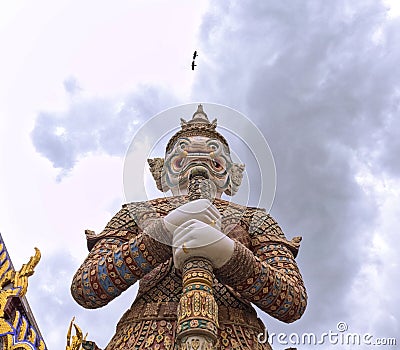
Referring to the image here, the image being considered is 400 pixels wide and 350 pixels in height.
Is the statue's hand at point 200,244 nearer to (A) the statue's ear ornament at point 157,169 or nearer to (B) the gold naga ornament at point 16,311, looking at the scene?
(B) the gold naga ornament at point 16,311

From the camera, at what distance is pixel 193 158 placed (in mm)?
4805

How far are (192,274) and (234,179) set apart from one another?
201 centimetres

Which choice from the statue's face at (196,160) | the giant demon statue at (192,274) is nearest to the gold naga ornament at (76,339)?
the giant demon statue at (192,274)

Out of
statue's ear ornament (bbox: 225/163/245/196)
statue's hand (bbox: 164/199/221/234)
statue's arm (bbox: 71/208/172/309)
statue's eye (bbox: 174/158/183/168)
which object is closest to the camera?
statue's hand (bbox: 164/199/221/234)

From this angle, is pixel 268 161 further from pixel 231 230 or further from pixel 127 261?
pixel 127 261

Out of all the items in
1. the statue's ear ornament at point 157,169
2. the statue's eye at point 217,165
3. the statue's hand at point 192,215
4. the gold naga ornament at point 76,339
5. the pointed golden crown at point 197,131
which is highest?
the pointed golden crown at point 197,131

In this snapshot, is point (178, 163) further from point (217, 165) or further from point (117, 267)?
point (117, 267)

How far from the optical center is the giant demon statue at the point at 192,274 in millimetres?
3228

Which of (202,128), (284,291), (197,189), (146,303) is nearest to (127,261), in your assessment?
(146,303)

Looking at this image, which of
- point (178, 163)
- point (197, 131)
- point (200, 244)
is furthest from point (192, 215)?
point (197, 131)

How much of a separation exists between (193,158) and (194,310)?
202 centimetres

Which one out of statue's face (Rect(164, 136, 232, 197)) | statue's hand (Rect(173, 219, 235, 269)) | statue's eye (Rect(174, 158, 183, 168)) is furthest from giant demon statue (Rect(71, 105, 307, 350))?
statue's eye (Rect(174, 158, 183, 168))

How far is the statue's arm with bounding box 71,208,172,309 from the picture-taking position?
11.7ft

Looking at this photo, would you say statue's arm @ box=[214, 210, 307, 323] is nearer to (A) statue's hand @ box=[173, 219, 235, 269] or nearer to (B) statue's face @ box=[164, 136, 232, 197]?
(A) statue's hand @ box=[173, 219, 235, 269]
